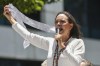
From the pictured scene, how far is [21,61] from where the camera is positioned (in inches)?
711

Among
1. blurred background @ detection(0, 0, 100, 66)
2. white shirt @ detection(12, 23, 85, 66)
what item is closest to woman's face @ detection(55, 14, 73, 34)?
white shirt @ detection(12, 23, 85, 66)

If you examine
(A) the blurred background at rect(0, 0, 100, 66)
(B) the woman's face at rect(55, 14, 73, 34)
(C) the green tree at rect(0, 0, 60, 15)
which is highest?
(B) the woman's face at rect(55, 14, 73, 34)

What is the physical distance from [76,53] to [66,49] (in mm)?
135

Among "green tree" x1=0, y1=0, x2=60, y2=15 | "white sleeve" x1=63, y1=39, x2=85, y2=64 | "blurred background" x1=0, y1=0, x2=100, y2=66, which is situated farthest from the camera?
"blurred background" x1=0, y1=0, x2=100, y2=66

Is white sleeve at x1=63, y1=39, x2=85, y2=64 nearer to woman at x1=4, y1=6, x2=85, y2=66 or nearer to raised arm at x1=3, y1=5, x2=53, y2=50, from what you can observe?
woman at x1=4, y1=6, x2=85, y2=66

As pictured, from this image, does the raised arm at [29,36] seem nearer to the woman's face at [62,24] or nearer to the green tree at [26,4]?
the woman's face at [62,24]

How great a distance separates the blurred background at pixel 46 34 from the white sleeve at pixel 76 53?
943 cm

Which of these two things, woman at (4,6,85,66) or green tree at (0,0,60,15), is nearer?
woman at (4,6,85,66)

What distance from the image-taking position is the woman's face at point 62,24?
5.20 metres

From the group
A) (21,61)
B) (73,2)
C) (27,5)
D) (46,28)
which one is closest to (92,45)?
(73,2)

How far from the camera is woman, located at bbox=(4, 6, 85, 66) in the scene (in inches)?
202

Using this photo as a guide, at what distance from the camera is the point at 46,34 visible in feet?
59.0

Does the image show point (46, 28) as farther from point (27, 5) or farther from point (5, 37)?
point (5, 37)

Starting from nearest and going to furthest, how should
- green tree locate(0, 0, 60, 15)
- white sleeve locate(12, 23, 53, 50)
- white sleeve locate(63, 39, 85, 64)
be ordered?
white sleeve locate(63, 39, 85, 64)
white sleeve locate(12, 23, 53, 50)
green tree locate(0, 0, 60, 15)
